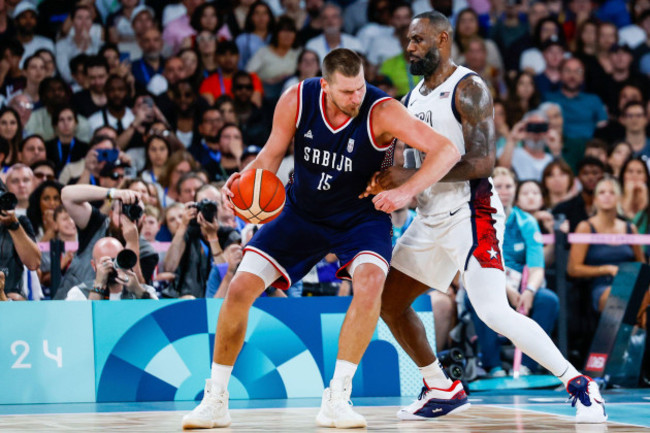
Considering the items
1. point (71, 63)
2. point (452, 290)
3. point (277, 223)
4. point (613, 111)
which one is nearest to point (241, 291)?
point (277, 223)

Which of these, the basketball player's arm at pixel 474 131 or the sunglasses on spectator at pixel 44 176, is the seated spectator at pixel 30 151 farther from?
the basketball player's arm at pixel 474 131

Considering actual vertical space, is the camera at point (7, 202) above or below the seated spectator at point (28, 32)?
below

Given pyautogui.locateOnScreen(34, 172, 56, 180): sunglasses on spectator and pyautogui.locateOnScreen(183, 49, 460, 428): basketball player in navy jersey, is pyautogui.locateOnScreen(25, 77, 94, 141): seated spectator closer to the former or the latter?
pyautogui.locateOnScreen(34, 172, 56, 180): sunglasses on spectator

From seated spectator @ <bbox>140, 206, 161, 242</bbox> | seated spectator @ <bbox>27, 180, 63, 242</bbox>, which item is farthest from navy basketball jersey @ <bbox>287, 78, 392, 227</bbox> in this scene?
seated spectator @ <bbox>27, 180, 63, 242</bbox>

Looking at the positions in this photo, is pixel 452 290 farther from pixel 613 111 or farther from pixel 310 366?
pixel 613 111

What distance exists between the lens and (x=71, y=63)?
10.8 meters

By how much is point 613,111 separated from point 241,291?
8394 mm

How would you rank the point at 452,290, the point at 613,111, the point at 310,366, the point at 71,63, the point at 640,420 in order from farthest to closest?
1. the point at 613,111
2. the point at 71,63
3. the point at 452,290
4. the point at 310,366
5. the point at 640,420

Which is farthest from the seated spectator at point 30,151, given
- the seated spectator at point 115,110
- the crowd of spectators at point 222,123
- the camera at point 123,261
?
the camera at point 123,261

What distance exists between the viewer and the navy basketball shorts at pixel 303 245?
5.00m

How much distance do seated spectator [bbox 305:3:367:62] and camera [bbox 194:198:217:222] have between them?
455 cm

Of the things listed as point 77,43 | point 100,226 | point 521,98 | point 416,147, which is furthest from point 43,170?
point 521,98

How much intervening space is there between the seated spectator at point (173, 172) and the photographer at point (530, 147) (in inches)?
139

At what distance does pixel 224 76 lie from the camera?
36.7ft
